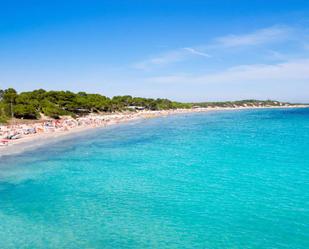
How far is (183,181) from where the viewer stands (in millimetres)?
20625

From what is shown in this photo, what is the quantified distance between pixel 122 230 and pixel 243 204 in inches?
253

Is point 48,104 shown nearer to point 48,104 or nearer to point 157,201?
point 48,104

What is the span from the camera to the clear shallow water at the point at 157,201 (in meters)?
12.5

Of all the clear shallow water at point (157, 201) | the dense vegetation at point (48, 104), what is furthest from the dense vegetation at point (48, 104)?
the clear shallow water at point (157, 201)

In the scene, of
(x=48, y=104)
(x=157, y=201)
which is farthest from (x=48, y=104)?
(x=157, y=201)

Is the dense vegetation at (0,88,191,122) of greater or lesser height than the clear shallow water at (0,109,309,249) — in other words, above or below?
above

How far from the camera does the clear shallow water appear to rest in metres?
12.5

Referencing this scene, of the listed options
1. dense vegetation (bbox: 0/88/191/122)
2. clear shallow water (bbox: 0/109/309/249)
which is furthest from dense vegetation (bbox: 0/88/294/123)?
clear shallow water (bbox: 0/109/309/249)

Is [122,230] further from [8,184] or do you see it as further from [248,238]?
[8,184]

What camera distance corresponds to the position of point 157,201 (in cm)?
1691

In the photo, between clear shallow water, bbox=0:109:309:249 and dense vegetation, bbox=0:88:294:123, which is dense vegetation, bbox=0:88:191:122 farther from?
clear shallow water, bbox=0:109:309:249

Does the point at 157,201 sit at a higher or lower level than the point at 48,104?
lower

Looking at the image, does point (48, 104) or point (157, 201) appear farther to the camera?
point (48, 104)

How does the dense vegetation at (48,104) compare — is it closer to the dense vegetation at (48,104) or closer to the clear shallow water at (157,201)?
the dense vegetation at (48,104)
